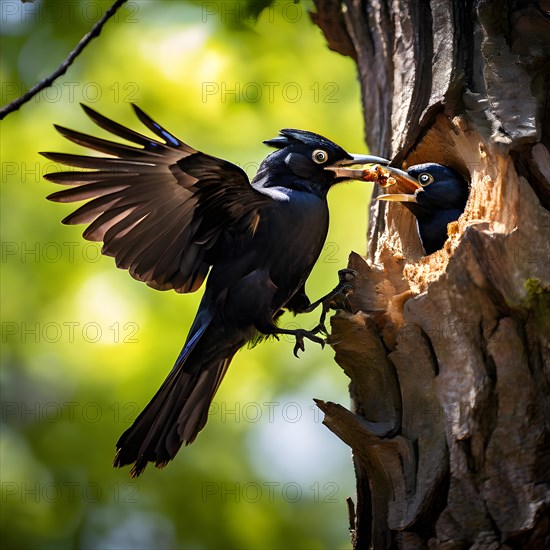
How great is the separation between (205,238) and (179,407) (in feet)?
3.12

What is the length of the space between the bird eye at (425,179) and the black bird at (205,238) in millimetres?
332

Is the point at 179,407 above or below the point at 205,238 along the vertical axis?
below

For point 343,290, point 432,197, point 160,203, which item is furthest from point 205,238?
point 432,197

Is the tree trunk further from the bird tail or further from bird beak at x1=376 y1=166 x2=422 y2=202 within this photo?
the bird tail

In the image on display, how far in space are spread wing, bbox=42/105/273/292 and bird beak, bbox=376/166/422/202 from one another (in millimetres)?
860

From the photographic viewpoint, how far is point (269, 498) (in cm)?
702

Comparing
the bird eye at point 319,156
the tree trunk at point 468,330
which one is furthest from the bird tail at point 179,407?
the bird eye at point 319,156

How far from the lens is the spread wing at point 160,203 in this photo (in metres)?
4.16

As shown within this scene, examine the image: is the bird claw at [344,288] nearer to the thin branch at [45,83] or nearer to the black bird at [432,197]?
the black bird at [432,197]

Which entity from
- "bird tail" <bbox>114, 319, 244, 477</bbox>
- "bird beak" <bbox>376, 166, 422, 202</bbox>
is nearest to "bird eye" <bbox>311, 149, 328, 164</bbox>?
"bird beak" <bbox>376, 166, 422, 202</bbox>

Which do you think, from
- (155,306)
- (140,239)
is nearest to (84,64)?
(155,306)

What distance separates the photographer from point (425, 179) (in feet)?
17.0

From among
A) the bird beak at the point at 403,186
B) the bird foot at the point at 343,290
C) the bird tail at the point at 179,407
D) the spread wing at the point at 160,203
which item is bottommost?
the bird tail at the point at 179,407

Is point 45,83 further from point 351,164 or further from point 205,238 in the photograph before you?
point 351,164
